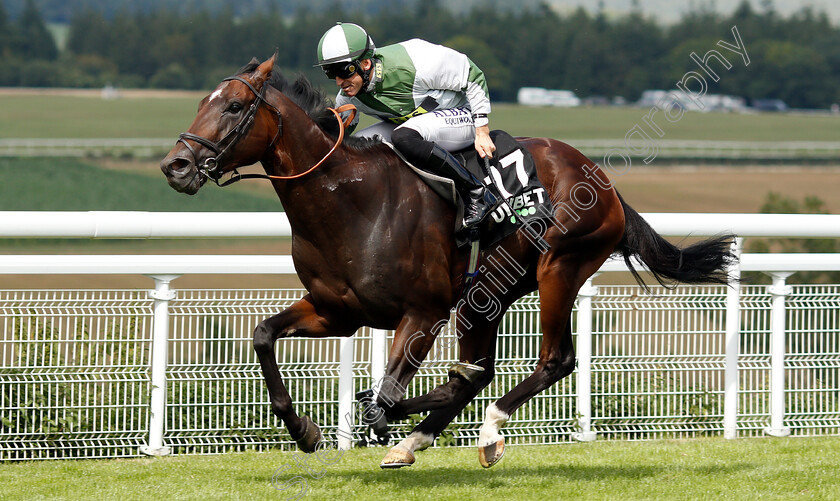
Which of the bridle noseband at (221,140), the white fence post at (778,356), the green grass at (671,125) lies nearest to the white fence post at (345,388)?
the bridle noseband at (221,140)

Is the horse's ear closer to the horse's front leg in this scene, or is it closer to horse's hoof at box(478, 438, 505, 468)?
the horse's front leg

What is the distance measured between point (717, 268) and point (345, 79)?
6.40 feet

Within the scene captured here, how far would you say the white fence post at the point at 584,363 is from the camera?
203 inches

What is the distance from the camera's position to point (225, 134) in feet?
12.1

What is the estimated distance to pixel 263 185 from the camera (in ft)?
127

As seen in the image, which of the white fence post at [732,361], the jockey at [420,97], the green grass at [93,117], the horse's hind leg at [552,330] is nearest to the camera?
the jockey at [420,97]

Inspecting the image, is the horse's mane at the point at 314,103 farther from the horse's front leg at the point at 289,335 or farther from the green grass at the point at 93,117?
the green grass at the point at 93,117

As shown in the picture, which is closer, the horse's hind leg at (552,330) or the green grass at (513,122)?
the horse's hind leg at (552,330)

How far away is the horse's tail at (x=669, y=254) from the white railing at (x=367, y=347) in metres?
0.33

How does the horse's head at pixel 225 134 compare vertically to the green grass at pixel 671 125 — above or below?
below

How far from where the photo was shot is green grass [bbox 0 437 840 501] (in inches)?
160

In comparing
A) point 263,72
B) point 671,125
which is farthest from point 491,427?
point 671,125

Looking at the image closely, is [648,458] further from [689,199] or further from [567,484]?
[689,199]

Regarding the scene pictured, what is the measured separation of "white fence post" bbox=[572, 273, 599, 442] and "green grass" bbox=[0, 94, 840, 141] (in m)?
45.8
